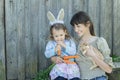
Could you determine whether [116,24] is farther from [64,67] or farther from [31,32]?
[64,67]

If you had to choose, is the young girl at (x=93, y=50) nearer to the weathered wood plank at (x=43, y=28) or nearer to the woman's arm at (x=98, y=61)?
the woman's arm at (x=98, y=61)

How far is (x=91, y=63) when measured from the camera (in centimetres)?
651

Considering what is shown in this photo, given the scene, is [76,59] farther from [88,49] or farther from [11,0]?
[11,0]

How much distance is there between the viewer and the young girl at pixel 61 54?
Result: 6.61 metres

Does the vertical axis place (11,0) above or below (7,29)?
above

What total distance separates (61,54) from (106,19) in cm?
140

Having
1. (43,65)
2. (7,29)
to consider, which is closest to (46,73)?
(43,65)

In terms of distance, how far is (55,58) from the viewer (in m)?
6.70

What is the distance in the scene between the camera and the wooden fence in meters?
7.50

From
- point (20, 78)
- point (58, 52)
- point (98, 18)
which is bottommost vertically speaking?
point (20, 78)

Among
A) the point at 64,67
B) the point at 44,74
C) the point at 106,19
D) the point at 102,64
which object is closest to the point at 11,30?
the point at 44,74

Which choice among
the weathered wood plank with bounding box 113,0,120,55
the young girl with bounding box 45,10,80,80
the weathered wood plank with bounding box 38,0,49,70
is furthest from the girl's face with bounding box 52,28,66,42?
the weathered wood plank with bounding box 113,0,120,55

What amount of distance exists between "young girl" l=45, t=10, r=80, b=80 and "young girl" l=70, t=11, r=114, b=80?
0.38ft

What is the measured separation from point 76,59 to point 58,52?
27 centimetres
